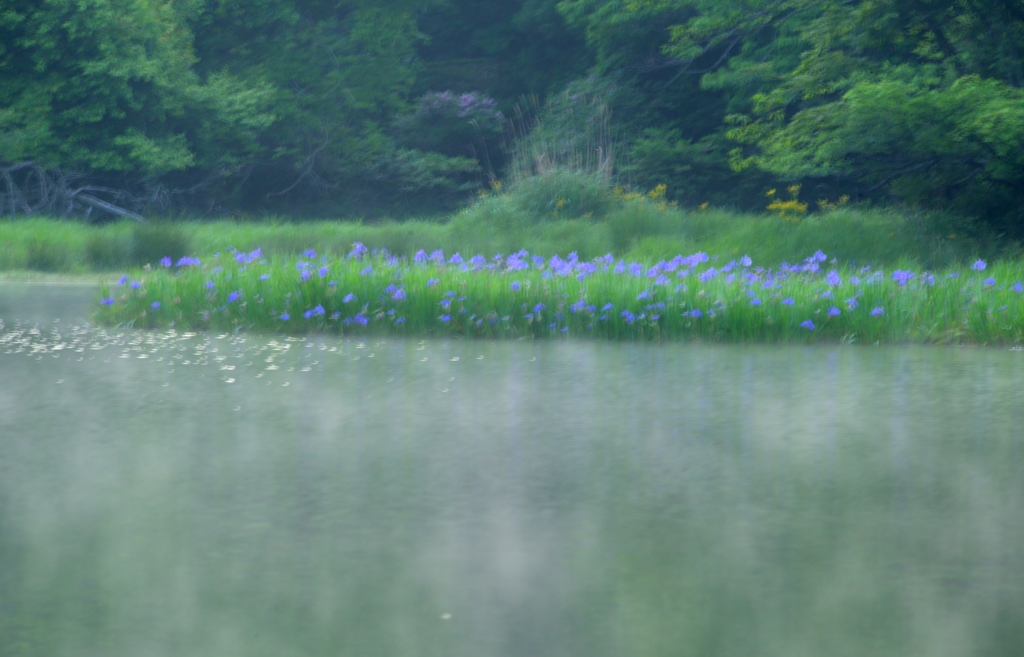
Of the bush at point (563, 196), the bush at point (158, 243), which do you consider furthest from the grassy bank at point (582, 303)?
the bush at point (563, 196)

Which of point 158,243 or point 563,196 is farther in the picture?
point 563,196

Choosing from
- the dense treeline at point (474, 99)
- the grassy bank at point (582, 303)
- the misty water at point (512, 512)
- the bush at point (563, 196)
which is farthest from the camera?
the bush at point (563, 196)

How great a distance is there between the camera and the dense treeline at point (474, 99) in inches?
528

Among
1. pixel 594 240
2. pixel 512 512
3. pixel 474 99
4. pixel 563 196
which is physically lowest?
pixel 512 512

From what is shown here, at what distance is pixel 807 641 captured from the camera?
243cm

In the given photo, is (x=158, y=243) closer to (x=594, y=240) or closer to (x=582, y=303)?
(x=594, y=240)

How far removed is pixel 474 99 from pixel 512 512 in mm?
24910

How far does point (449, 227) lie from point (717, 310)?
7784 mm

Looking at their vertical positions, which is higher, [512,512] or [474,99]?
[474,99]

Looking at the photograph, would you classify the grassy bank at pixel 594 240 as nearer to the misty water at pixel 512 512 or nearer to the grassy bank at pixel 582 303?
the grassy bank at pixel 582 303

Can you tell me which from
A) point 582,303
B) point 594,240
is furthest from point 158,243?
point 582,303

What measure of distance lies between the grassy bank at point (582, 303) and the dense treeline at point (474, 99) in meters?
4.62

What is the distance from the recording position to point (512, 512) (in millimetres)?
3412

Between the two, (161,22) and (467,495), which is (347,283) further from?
(161,22)
